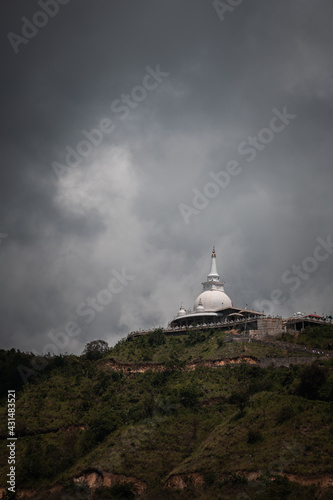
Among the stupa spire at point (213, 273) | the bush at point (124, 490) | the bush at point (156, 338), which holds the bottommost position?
the bush at point (124, 490)

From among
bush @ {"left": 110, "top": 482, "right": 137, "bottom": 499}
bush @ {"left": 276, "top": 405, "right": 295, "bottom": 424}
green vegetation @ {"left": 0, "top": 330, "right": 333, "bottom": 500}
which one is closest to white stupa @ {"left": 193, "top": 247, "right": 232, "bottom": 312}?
green vegetation @ {"left": 0, "top": 330, "right": 333, "bottom": 500}

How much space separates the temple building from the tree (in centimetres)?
1495

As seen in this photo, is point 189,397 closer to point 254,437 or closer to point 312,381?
point 254,437

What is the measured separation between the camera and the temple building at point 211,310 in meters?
112

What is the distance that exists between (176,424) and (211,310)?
41005mm

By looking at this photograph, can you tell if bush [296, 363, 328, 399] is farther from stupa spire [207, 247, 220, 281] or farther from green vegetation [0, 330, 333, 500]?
stupa spire [207, 247, 220, 281]

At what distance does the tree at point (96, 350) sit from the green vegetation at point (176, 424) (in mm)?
682

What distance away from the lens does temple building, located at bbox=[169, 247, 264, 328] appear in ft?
366

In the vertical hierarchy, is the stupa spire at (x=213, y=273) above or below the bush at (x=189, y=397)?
above

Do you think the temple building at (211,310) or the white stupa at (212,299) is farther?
the white stupa at (212,299)

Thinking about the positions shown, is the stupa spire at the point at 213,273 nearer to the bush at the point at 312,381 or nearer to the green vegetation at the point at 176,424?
the green vegetation at the point at 176,424

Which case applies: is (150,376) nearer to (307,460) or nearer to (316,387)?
(316,387)

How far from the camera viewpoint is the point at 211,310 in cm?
11869

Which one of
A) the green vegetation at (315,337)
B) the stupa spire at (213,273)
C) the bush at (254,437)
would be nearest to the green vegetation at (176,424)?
the bush at (254,437)
